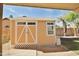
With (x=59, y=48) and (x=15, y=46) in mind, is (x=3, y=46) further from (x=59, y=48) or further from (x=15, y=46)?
(x=59, y=48)

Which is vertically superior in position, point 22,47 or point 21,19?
point 21,19

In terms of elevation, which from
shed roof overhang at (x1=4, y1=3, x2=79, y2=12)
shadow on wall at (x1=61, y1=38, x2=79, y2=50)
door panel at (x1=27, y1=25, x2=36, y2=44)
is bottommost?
shadow on wall at (x1=61, y1=38, x2=79, y2=50)

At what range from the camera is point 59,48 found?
8.70 meters

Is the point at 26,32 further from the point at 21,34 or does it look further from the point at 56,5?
the point at 56,5

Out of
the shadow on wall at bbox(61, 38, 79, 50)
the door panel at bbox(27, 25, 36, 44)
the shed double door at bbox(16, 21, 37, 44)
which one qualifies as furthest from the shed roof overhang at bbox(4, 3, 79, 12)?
the shadow on wall at bbox(61, 38, 79, 50)

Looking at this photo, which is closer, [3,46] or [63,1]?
[63,1]

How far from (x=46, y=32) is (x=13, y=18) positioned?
4.29ft

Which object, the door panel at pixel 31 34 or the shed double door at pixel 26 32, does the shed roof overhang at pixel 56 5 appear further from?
the door panel at pixel 31 34

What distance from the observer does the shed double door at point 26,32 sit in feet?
27.7

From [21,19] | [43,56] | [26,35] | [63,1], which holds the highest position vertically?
[63,1]

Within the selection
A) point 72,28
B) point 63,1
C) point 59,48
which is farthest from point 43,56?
point 63,1

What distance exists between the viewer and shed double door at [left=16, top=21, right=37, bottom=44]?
8.44 m

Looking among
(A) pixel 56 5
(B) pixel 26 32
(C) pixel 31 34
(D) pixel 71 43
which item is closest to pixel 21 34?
(B) pixel 26 32

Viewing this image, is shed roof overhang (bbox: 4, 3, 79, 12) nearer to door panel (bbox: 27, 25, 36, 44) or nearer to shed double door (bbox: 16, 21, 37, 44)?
shed double door (bbox: 16, 21, 37, 44)
